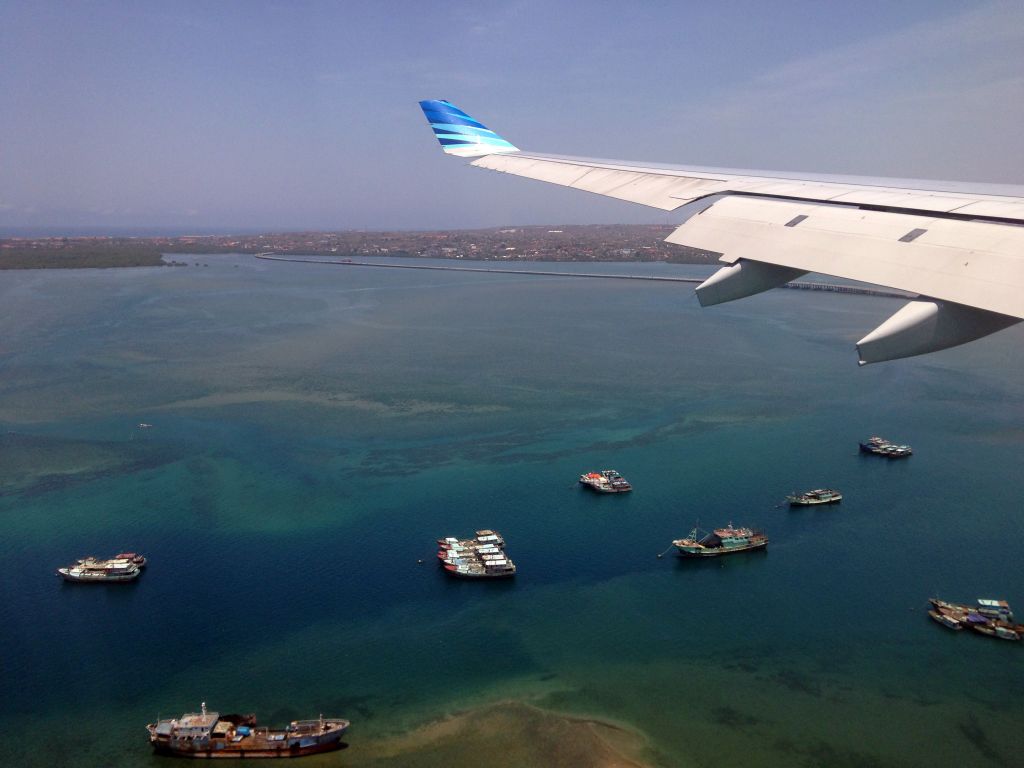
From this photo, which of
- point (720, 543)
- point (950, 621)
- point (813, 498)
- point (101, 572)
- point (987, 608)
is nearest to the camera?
point (950, 621)

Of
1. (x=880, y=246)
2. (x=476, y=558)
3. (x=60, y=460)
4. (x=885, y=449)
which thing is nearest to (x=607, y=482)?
(x=476, y=558)

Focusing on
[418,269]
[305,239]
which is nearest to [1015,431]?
[418,269]

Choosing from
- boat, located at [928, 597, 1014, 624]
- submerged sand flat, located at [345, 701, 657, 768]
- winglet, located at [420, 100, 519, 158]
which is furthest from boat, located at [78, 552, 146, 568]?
boat, located at [928, 597, 1014, 624]

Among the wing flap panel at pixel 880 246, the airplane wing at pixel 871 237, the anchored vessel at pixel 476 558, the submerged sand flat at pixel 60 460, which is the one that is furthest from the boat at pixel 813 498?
the submerged sand flat at pixel 60 460

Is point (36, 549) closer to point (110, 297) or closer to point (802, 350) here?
point (802, 350)

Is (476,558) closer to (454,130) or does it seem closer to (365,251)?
(454,130)
